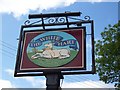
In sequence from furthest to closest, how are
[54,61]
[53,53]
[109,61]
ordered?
[109,61]
[53,53]
[54,61]

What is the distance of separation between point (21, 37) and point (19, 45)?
1.17 ft

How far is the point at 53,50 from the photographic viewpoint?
11.3 m

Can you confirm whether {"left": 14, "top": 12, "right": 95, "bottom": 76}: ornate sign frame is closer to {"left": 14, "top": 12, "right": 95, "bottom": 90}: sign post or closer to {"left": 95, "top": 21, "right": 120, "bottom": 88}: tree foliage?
{"left": 14, "top": 12, "right": 95, "bottom": 90}: sign post

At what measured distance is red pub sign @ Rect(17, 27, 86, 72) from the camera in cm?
1091

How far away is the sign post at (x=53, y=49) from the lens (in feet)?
35.5

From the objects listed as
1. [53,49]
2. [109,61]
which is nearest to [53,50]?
[53,49]

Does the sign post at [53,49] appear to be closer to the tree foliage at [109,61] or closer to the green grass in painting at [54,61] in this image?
the green grass in painting at [54,61]

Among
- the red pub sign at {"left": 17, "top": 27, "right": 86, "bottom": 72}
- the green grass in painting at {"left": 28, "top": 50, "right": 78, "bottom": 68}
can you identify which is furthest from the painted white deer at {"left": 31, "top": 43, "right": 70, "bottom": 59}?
the green grass in painting at {"left": 28, "top": 50, "right": 78, "bottom": 68}

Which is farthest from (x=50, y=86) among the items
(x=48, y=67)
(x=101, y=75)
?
(x=101, y=75)

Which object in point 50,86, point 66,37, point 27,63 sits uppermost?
point 66,37

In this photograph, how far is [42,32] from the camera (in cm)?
1199

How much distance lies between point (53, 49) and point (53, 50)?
0.15 feet

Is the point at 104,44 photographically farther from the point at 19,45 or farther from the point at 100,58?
the point at 19,45

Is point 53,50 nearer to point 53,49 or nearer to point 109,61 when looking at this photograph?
point 53,49
